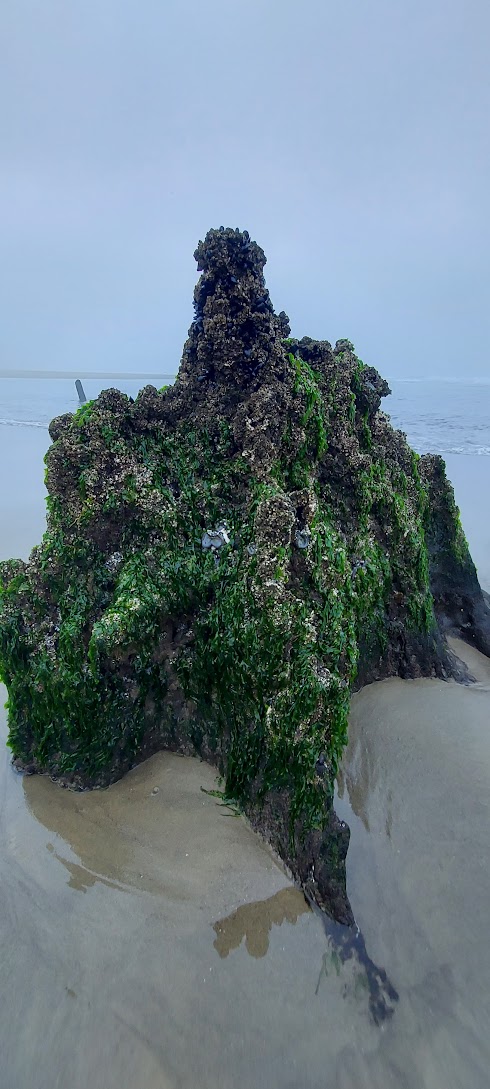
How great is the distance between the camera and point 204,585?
367 centimetres

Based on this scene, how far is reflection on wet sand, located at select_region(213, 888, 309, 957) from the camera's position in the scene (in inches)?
111

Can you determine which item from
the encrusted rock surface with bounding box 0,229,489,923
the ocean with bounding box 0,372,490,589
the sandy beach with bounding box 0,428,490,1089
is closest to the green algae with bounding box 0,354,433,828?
the encrusted rock surface with bounding box 0,229,489,923

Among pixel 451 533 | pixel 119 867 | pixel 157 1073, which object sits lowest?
pixel 157 1073

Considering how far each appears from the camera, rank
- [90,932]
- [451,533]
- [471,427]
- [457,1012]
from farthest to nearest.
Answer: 1. [471,427]
2. [451,533]
3. [90,932]
4. [457,1012]

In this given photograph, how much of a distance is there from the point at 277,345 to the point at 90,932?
3.86 metres

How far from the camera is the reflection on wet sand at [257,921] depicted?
283 centimetres

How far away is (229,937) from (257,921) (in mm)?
175

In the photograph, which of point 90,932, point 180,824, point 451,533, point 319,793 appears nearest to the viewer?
point 90,932

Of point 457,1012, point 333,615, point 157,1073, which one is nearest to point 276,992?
point 157,1073

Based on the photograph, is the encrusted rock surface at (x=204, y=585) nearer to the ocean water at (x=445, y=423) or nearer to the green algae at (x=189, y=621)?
the green algae at (x=189, y=621)

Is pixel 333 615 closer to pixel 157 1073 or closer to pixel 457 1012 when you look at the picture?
pixel 457 1012

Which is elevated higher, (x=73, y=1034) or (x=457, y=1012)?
(x=457, y=1012)

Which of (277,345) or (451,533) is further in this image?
(451,533)

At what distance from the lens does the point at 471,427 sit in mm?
23062
